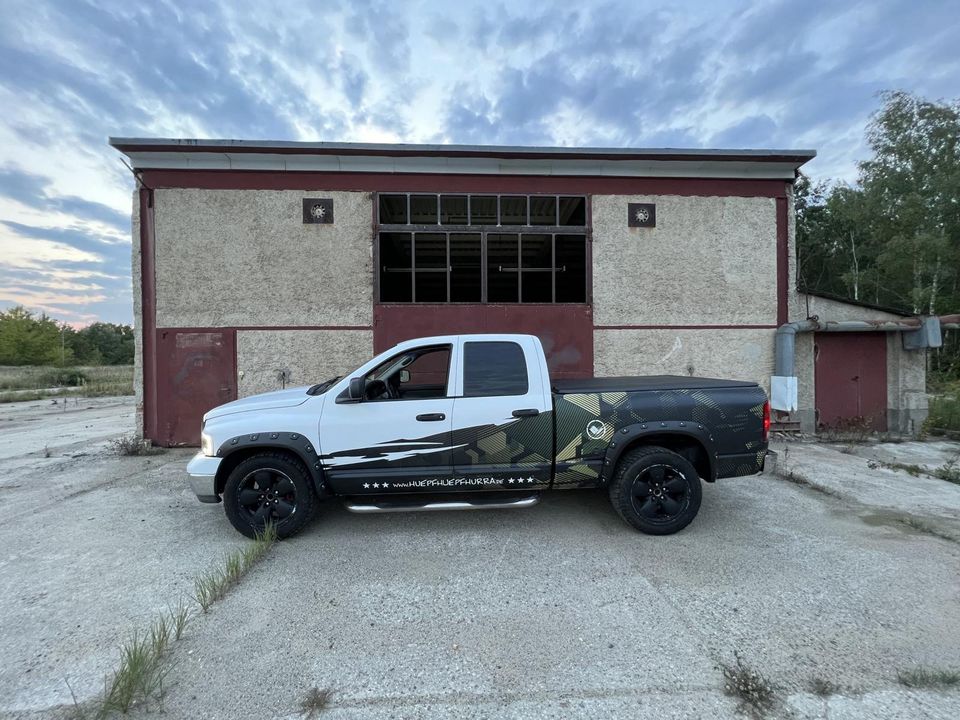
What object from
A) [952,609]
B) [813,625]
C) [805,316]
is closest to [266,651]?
[813,625]

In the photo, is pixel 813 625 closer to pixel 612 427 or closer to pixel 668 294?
pixel 612 427

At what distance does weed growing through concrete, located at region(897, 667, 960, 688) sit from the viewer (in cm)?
229

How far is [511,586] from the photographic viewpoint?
3246 mm

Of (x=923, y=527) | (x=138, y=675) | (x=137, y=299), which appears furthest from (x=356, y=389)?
(x=137, y=299)

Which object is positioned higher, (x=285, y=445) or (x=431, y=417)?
(x=431, y=417)

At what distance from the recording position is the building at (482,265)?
802 centimetres

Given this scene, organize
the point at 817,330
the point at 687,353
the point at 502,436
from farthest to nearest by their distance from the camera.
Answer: the point at 687,353
the point at 817,330
the point at 502,436

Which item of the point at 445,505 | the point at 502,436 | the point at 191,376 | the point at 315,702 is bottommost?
the point at 315,702

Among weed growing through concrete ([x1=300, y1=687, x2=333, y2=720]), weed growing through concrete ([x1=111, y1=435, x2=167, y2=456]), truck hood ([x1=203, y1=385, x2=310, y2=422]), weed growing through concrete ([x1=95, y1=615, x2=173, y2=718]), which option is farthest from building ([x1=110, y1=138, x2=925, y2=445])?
weed growing through concrete ([x1=300, y1=687, x2=333, y2=720])

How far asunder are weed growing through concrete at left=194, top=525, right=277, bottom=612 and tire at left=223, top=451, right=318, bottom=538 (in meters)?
0.13

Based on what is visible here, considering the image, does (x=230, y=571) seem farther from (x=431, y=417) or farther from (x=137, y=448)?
(x=137, y=448)

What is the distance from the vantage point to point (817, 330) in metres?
8.31

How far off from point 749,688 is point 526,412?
94.6 inches

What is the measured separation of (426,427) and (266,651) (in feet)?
6.55
